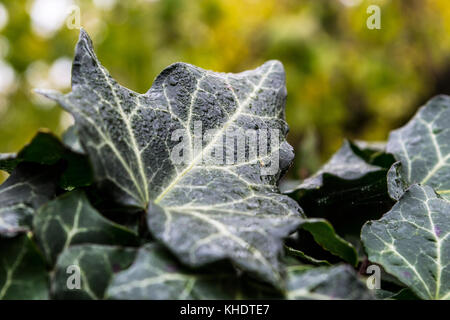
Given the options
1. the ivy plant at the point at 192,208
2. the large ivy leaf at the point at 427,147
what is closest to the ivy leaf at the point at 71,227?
the ivy plant at the point at 192,208

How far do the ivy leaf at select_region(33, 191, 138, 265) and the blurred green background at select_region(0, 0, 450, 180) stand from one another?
206cm

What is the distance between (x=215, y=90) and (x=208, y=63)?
2353mm

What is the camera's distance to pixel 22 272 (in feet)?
1.13

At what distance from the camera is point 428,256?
1.37 feet

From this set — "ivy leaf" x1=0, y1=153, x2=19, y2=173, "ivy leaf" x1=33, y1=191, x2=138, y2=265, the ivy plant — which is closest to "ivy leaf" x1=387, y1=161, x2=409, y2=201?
the ivy plant

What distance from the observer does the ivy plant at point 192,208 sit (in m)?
0.34

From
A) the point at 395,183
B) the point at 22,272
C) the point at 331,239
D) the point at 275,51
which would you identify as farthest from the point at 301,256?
the point at 275,51

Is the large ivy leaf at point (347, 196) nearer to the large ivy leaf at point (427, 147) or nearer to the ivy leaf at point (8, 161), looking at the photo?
the large ivy leaf at point (427, 147)

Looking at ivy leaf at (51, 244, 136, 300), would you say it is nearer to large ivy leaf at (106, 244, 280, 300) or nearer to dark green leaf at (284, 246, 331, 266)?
→ large ivy leaf at (106, 244, 280, 300)

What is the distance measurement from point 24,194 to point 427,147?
519 mm

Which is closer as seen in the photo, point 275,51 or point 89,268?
point 89,268

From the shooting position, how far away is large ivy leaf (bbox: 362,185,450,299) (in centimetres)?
40

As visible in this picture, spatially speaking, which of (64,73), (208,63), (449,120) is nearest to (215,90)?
(449,120)

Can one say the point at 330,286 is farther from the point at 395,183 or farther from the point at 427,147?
the point at 427,147
